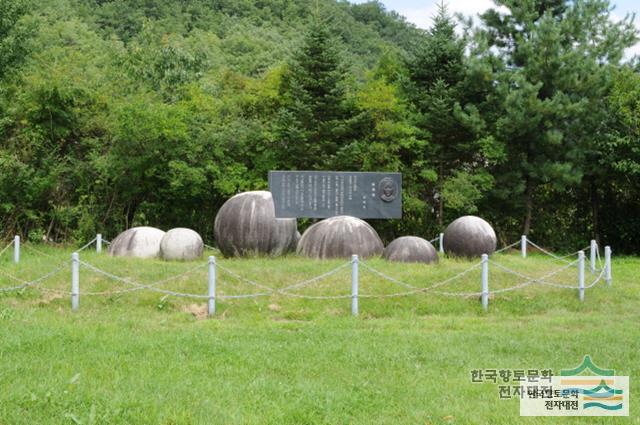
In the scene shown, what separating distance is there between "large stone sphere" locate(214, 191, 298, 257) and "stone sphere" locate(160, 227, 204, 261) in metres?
0.61

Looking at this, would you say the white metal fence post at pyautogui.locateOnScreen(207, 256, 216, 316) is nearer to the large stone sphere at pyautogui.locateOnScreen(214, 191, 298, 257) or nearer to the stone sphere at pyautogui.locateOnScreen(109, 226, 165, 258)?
the large stone sphere at pyautogui.locateOnScreen(214, 191, 298, 257)

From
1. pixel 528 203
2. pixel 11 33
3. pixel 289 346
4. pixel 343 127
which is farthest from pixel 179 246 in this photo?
pixel 528 203

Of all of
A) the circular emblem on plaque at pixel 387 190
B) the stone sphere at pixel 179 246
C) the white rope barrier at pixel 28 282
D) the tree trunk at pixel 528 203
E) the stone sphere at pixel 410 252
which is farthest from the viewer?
the tree trunk at pixel 528 203

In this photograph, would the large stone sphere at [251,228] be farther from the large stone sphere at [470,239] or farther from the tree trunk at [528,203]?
the tree trunk at [528,203]

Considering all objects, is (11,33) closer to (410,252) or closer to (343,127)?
(343,127)

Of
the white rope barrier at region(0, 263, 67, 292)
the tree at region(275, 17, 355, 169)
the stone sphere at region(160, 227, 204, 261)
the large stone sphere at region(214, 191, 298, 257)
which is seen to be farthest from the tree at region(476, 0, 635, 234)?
the white rope barrier at region(0, 263, 67, 292)

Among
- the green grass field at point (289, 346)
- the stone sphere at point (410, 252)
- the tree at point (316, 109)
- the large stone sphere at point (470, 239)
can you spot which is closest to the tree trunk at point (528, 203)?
the tree at point (316, 109)

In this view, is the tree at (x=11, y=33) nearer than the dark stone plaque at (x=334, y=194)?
No

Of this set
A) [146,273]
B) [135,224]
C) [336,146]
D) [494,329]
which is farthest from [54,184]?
[494,329]

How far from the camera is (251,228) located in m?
15.1

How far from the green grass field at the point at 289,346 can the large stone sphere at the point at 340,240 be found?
0.63 meters

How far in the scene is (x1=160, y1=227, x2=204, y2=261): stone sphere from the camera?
1545 centimetres

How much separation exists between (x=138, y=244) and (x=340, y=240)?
5.16m

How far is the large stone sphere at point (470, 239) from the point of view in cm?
1611
